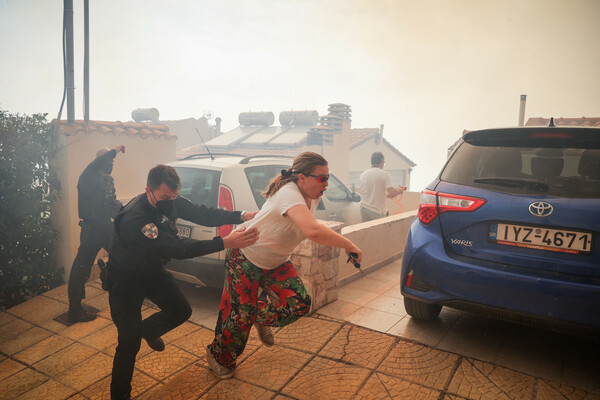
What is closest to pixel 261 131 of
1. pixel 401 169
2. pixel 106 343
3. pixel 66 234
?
pixel 401 169

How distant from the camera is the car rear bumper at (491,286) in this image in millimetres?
2439

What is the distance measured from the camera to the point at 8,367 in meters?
3.53

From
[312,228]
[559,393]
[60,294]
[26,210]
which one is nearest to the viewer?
[312,228]

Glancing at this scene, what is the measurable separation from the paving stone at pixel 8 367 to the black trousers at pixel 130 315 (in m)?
1.46

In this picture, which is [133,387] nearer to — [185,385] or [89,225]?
[185,385]

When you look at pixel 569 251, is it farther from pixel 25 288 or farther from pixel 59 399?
pixel 25 288

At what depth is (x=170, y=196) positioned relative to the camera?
111 inches

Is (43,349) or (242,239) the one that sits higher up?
(242,239)

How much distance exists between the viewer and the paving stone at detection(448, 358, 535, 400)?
8.41 ft

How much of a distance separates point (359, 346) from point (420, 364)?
0.51 metres

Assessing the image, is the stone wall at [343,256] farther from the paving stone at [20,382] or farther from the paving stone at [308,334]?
the paving stone at [20,382]

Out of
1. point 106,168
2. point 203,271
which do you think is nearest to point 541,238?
point 203,271

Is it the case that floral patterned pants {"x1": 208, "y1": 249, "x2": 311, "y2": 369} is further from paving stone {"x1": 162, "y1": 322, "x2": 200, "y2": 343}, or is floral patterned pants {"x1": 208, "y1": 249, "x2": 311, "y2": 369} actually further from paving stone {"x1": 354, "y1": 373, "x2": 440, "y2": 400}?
paving stone {"x1": 162, "y1": 322, "x2": 200, "y2": 343}

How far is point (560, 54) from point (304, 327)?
3417 centimetres
